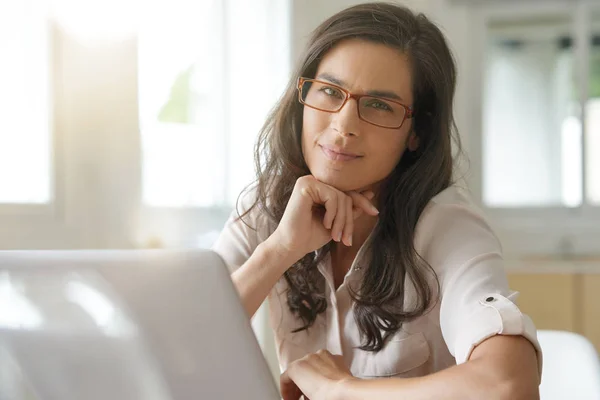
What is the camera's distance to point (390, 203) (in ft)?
4.28

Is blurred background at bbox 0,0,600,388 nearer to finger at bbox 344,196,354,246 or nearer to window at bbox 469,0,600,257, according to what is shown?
window at bbox 469,0,600,257

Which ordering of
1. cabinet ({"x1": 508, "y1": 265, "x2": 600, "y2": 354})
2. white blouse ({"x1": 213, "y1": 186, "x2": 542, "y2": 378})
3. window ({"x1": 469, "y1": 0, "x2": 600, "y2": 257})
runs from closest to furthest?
white blouse ({"x1": 213, "y1": 186, "x2": 542, "y2": 378}) → cabinet ({"x1": 508, "y1": 265, "x2": 600, "y2": 354}) → window ({"x1": 469, "y1": 0, "x2": 600, "y2": 257})

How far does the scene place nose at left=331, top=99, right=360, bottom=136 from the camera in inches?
48.3

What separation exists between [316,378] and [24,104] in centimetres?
134

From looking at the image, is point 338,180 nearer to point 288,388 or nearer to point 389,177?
point 389,177

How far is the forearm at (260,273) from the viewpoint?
1.18m

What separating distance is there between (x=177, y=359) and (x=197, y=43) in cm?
234

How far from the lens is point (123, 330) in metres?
0.43

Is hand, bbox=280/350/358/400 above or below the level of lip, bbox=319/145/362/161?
below

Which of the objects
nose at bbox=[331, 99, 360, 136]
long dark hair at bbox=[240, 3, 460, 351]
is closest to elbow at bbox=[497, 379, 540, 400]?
long dark hair at bbox=[240, 3, 460, 351]

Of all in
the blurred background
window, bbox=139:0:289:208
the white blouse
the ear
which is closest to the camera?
the white blouse

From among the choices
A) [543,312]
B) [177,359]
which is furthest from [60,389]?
[543,312]

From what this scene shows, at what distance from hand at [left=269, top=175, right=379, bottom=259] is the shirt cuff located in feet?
0.95

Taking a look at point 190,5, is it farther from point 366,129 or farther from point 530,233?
point 530,233
